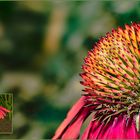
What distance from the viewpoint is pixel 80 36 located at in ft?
6.29

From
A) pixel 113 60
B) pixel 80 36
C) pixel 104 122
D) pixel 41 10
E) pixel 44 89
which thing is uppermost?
pixel 41 10

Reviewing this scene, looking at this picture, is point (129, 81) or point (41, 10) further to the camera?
point (41, 10)

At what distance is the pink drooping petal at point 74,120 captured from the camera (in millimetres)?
1836

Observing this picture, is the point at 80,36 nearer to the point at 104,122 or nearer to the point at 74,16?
the point at 74,16

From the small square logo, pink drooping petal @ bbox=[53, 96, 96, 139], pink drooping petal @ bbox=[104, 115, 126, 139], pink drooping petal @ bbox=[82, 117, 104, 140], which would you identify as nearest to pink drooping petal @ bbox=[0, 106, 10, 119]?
the small square logo

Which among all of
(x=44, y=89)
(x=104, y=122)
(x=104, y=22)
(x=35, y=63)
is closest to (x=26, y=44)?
(x=35, y=63)

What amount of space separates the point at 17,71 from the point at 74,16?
0.39m

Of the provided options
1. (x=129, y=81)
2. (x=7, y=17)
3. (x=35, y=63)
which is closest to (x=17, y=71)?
(x=35, y=63)

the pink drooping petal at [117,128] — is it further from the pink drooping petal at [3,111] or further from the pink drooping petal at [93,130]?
the pink drooping petal at [3,111]

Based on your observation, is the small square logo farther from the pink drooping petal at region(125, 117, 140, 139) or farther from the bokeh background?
the pink drooping petal at region(125, 117, 140, 139)

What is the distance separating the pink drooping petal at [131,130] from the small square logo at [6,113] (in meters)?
0.56

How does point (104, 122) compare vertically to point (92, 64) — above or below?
below

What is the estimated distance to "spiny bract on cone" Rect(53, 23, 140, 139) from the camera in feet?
5.70

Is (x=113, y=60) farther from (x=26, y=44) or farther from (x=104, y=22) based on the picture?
(x=26, y=44)
